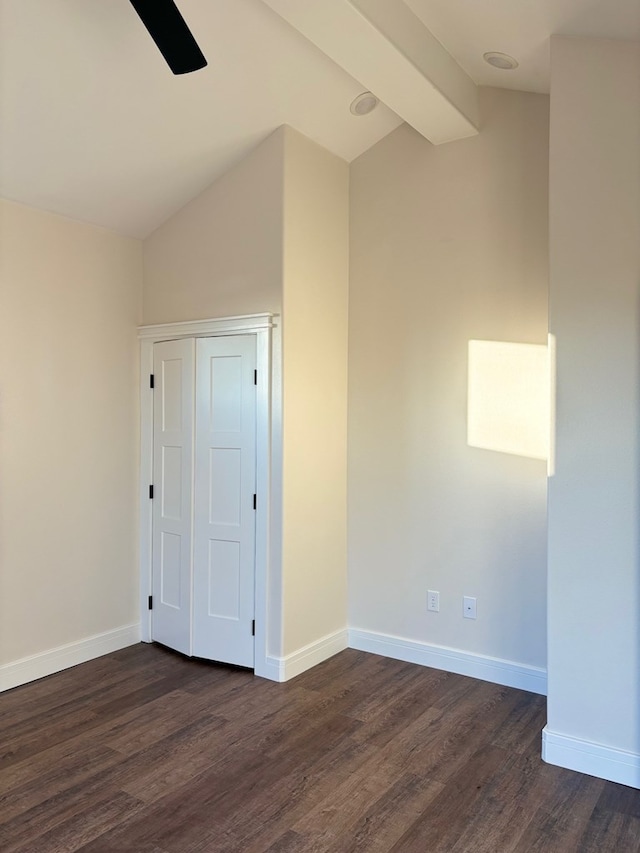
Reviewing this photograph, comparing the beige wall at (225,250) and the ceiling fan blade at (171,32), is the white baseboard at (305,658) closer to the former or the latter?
the beige wall at (225,250)

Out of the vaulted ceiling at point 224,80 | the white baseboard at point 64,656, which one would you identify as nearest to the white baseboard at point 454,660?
the white baseboard at point 64,656

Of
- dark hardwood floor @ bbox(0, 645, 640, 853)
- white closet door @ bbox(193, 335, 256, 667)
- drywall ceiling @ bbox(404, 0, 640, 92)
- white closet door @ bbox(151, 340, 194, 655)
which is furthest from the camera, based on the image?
white closet door @ bbox(151, 340, 194, 655)

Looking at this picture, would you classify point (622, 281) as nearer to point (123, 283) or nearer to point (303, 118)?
point (303, 118)

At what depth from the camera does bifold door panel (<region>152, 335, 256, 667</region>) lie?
3652 millimetres

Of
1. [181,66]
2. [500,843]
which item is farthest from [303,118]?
[500,843]

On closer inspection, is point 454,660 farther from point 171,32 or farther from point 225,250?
point 171,32

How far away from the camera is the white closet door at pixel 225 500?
3.64 m

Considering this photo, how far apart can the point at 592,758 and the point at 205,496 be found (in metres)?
2.29

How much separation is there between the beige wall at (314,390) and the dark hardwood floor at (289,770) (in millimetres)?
461

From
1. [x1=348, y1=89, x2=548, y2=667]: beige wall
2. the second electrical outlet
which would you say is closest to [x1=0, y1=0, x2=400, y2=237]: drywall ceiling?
[x1=348, y1=89, x2=548, y2=667]: beige wall

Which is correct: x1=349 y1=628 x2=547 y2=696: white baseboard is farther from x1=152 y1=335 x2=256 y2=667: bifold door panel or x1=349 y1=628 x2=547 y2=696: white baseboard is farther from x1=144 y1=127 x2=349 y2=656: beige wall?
x1=152 y1=335 x2=256 y2=667: bifold door panel

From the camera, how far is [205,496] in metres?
3.82

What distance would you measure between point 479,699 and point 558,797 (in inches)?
33.0

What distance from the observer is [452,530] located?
3.67 m
